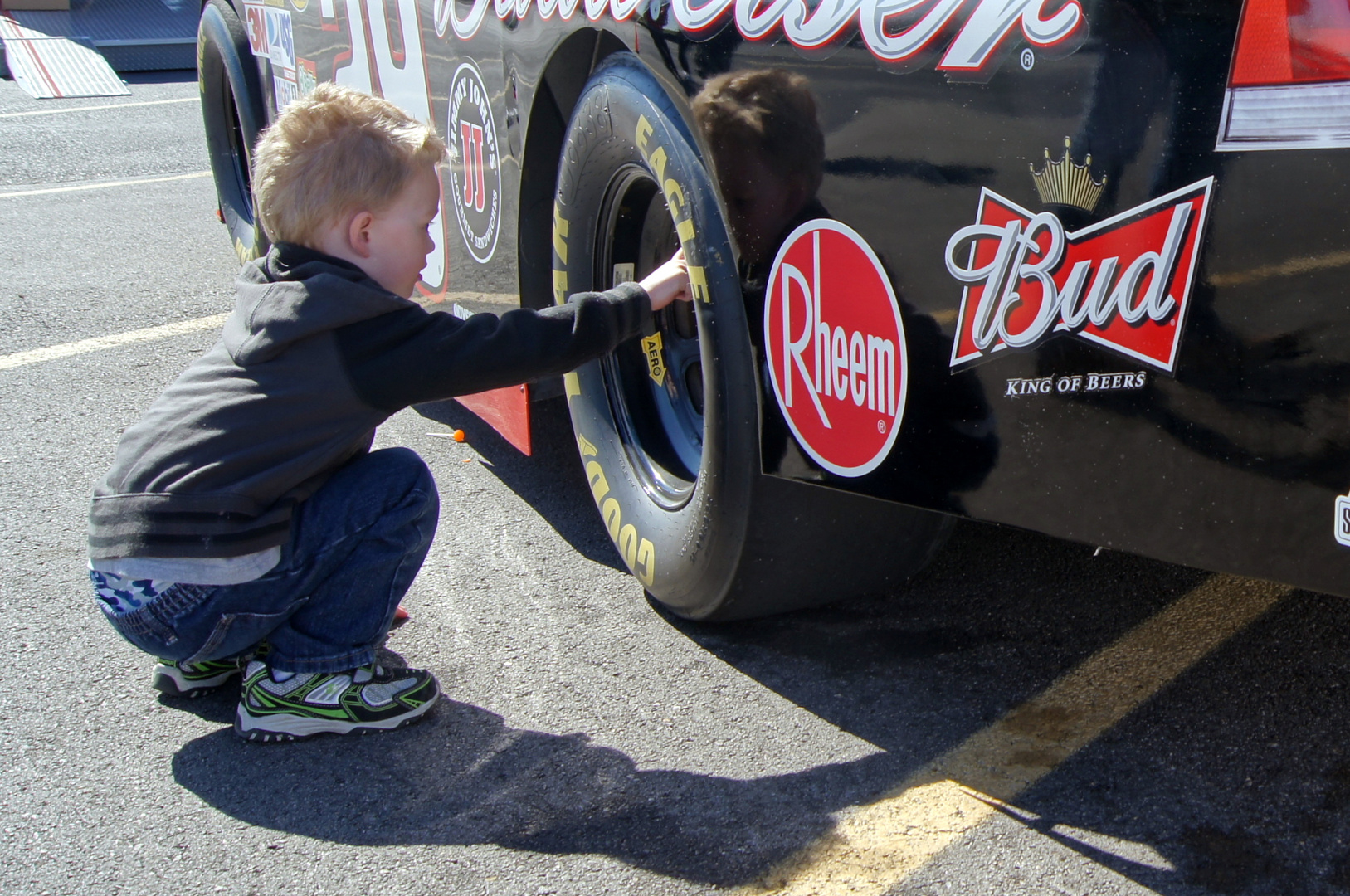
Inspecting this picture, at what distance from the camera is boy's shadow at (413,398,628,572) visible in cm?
309

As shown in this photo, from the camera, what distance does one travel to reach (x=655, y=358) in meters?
2.74

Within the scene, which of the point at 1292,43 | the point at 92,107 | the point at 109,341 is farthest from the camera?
the point at 92,107

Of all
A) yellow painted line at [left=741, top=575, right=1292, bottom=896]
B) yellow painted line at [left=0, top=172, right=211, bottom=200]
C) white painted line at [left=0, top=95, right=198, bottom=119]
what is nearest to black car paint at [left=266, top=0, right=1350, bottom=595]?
yellow painted line at [left=741, top=575, right=1292, bottom=896]

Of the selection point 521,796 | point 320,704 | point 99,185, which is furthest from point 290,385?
point 99,185

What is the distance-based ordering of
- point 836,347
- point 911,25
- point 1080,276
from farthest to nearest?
point 836,347 < point 911,25 < point 1080,276

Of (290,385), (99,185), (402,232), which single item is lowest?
(99,185)

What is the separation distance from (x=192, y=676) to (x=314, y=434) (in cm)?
62

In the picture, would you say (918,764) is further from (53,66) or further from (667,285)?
(53,66)

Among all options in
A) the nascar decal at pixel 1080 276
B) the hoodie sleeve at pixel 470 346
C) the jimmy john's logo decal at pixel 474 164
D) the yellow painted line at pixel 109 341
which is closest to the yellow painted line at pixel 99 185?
the yellow painted line at pixel 109 341

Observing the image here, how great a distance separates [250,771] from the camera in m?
2.19

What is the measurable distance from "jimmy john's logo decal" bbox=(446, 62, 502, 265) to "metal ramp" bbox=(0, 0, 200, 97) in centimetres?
1000

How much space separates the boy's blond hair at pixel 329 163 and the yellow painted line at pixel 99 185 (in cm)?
642

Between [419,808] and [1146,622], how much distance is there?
1.49m

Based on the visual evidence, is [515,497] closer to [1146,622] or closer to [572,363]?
[572,363]
